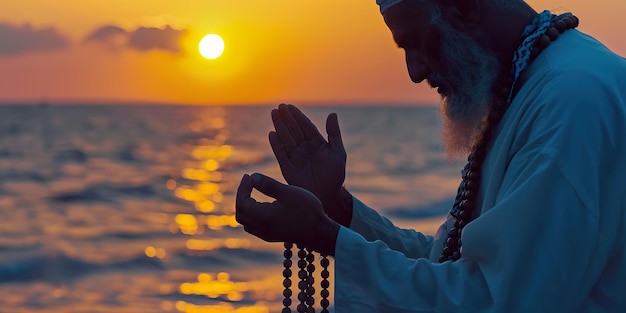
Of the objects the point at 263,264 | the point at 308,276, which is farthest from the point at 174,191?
the point at 308,276

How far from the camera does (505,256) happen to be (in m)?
2.12

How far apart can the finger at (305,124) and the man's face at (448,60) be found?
41 centimetres

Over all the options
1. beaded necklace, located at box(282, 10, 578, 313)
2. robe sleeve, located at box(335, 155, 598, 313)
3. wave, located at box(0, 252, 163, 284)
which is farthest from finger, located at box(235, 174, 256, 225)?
wave, located at box(0, 252, 163, 284)

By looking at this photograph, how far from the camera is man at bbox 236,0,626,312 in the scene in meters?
2.10

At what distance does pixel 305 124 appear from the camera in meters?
2.96

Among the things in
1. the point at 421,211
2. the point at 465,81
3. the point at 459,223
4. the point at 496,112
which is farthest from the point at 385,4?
the point at 421,211

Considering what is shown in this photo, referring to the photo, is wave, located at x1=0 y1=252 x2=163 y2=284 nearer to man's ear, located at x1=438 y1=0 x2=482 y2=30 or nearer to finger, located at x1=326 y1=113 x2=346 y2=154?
finger, located at x1=326 y1=113 x2=346 y2=154

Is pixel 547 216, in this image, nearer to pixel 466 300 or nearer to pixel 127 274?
pixel 466 300

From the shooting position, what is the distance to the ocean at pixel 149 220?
10.7 metres

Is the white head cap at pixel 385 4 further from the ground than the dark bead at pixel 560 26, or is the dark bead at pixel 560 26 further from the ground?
the white head cap at pixel 385 4

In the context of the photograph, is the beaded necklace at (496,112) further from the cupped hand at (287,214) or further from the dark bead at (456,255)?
the cupped hand at (287,214)

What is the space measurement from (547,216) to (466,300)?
0.83 ft

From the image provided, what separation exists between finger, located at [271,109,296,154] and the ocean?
0.47m

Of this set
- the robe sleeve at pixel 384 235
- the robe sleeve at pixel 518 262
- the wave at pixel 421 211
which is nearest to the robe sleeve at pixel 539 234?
the robe sleeve at pixel 518 262
